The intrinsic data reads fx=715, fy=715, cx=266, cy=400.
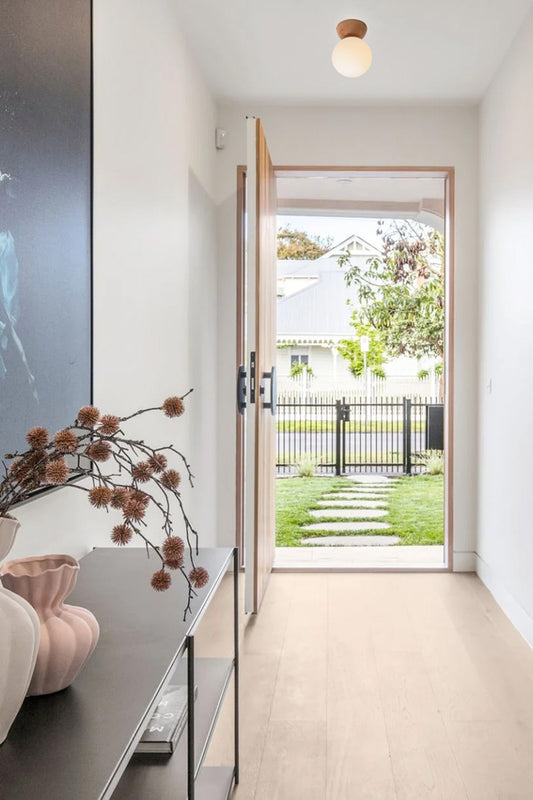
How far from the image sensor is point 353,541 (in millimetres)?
5023

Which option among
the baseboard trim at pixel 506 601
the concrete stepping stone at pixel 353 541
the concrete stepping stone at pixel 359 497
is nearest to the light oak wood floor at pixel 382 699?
the baseboard trim at pixel 506 601

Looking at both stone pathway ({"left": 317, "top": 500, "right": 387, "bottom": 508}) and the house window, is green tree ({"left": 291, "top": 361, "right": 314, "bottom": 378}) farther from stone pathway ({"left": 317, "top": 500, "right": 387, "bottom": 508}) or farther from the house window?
stone pathway ({"left": 317, "top": 500, "right": 387, "bottom": 508})

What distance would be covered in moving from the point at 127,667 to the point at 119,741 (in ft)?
0.73

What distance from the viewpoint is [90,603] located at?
141 cm

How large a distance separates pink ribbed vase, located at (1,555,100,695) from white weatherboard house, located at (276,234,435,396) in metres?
4.24

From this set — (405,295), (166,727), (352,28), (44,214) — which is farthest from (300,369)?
(166,727)

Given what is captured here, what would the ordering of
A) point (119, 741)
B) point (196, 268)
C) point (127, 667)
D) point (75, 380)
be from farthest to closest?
point (196, 268), point (75, 380), point (127, 667), point (119, 741)

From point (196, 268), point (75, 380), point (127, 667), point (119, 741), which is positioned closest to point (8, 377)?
point (75, 380)

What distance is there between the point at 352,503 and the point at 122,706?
481 centimetres

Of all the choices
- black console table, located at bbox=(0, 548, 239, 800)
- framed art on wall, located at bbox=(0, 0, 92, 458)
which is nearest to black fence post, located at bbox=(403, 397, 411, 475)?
black console table, located at bbox=(0, 548, 239, 800)

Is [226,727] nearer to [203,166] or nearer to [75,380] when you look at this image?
[75,380]

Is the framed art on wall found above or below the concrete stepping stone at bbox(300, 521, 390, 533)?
above

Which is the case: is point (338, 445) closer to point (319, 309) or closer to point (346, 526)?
point (346, 526)

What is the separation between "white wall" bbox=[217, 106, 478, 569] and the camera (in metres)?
4.00
